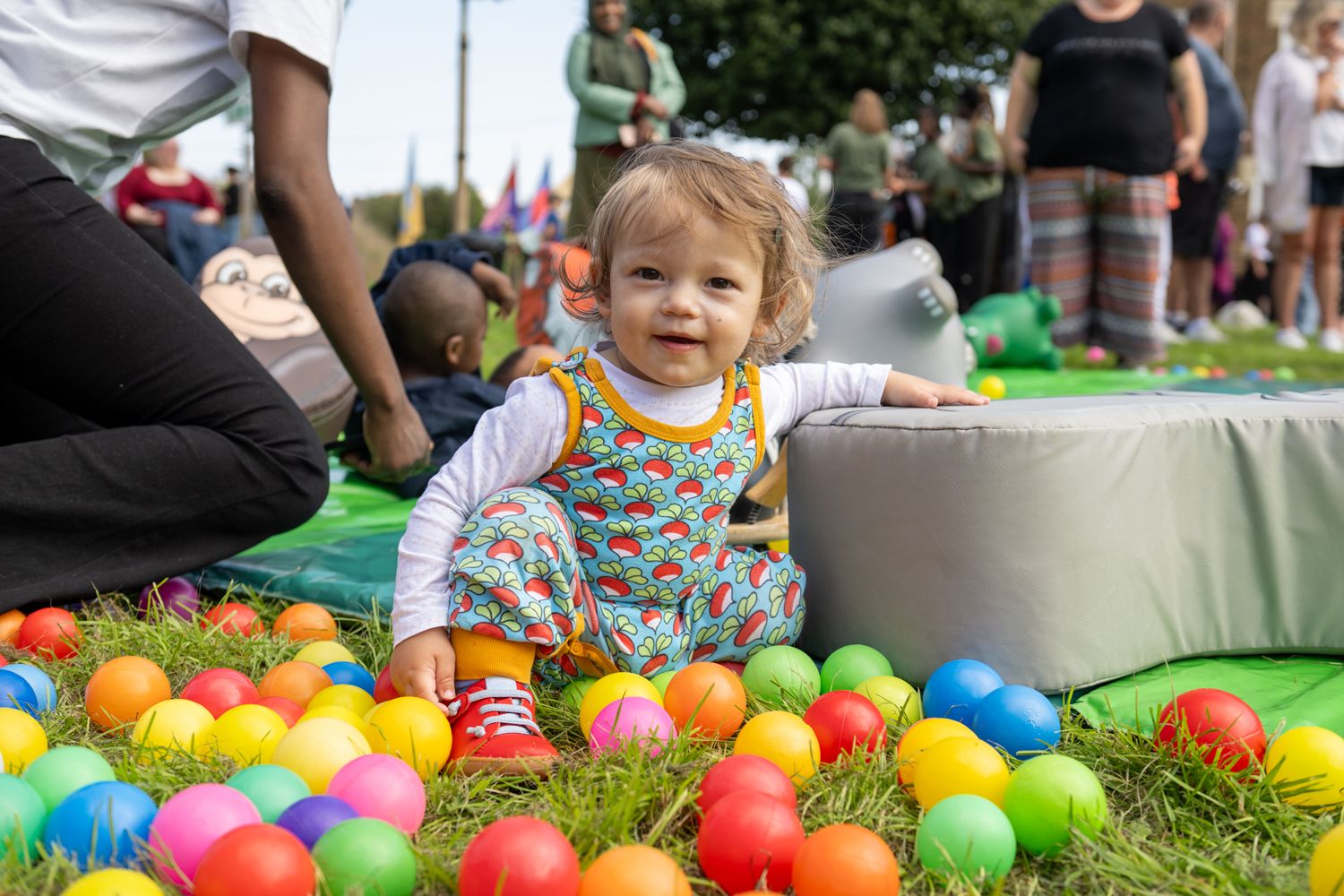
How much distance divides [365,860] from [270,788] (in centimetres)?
24

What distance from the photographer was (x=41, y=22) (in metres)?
2.22

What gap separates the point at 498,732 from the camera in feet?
5.45

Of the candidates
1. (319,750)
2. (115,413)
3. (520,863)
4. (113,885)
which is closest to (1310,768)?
(520,863)

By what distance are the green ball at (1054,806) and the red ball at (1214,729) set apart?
0.81 ft

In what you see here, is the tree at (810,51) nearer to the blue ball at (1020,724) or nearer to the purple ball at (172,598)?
the purple ball at (172,598)

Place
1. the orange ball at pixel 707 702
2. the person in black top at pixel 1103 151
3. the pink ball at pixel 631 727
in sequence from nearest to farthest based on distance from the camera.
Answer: the pink ball at pixel 631 727 < the orange ball at pixel 707 702 < the person in black top at pixel 1103 151

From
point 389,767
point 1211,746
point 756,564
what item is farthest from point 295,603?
point 1211,746

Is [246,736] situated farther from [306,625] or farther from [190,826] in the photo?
[306,625]

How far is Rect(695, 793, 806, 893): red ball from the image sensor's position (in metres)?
1.28

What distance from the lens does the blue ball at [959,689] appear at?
5.83ft

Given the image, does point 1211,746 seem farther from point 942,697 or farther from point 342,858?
point 342,858

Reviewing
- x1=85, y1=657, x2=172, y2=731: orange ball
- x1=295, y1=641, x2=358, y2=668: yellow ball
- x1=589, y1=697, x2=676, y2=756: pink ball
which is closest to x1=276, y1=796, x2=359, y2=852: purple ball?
x1=589, y1=697, x2=676, y2=756: pink ball

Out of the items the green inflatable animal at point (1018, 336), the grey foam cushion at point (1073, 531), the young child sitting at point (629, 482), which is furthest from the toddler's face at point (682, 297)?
the green inflatable animal at point (1018, 336)

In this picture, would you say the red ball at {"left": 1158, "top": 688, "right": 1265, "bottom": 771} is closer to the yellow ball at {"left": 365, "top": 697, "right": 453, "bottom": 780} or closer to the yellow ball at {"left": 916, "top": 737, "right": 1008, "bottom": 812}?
the yellow ball at {"left": 916, "top": 737, "right": 1008, "bottom": 812}
